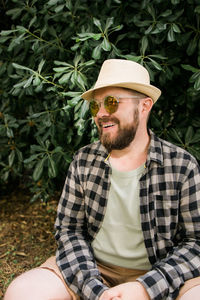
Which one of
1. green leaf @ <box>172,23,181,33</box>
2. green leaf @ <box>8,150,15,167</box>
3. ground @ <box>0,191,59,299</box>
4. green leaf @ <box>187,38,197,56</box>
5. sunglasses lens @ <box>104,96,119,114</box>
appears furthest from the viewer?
green leaf @ <box>8,150,15,167</box>

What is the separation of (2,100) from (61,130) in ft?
2.76

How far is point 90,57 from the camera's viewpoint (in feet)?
8.58

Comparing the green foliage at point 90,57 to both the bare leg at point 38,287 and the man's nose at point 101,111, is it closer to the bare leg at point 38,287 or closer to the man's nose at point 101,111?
the man's nose at point 101,111

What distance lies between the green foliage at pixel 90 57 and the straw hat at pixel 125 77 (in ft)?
1.49

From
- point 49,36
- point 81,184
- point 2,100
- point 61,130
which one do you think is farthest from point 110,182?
point 2,100

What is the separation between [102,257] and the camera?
78.5 inches

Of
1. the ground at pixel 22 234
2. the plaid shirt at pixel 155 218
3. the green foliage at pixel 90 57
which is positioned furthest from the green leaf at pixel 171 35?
the ground at pixel 22 234

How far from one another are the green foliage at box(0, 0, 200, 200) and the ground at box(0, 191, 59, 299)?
77cm

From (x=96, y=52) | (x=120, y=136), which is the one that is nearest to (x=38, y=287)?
(x=120, y=136)

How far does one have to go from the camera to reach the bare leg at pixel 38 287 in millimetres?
1689

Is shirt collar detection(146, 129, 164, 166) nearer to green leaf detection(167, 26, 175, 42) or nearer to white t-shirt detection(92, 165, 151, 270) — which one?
white t-shirt detection(92, 165, 151, 270)

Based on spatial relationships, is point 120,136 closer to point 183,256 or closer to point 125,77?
point 125,77

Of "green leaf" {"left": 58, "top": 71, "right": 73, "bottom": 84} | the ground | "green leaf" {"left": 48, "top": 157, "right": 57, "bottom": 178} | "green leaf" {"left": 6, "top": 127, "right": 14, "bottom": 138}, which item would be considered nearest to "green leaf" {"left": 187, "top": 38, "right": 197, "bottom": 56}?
"green leaf" {"left": 58, "top": 71, "right": 73, "bottom": 84}

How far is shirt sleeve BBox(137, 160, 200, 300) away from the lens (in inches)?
65.2
